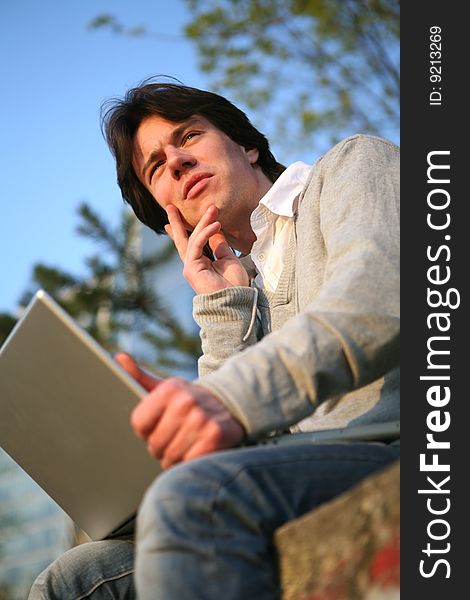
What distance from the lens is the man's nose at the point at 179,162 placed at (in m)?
2.89

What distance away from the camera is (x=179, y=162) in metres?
2.90

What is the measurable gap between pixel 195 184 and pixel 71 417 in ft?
4.65

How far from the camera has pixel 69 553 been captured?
2.05m

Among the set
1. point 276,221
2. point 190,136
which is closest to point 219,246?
point 276,221

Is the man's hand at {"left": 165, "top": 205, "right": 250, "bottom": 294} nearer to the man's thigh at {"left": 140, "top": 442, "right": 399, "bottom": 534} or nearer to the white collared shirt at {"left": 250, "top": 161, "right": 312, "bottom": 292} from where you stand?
the white collared shirt at {"left": 250, "top": 161, "right": 312, "bottom": 292}

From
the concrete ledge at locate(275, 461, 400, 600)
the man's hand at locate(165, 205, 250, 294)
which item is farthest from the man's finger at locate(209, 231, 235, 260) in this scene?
the concrete ledge at locate(275, 461, 400, 600)

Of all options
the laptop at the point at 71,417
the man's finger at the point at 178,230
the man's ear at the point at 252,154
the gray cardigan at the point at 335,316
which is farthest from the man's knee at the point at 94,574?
the man's ear at the point at 252,154

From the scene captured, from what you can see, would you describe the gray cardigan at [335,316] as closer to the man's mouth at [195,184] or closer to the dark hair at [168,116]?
the man's mouth at [195,184]

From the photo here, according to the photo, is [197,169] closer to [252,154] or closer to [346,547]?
[252,154]

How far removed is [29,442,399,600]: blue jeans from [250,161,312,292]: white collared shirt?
3.47 ft

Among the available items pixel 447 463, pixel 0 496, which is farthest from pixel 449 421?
pixel 0 496

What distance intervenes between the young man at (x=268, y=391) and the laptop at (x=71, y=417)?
4.0 inches

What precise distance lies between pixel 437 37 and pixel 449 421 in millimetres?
754

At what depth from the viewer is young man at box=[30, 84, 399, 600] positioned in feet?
3.97
